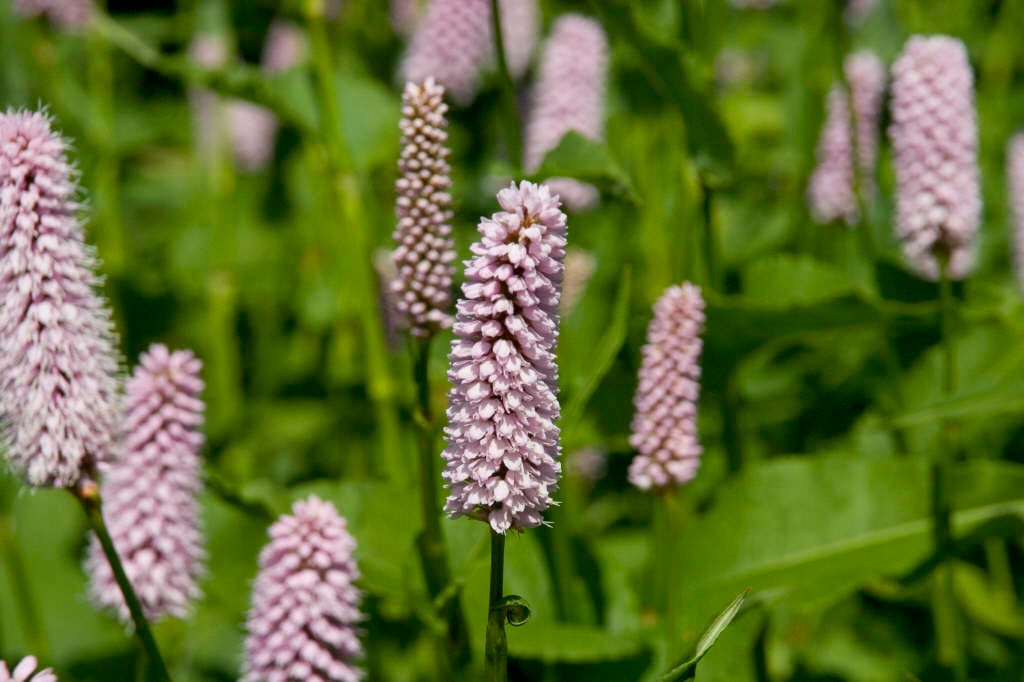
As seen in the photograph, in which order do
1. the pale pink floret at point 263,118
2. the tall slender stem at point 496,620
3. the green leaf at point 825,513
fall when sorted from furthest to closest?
the pale pink floret at point 263,118, the green leaf at point 825,513, the tall slender stem at point 496,620

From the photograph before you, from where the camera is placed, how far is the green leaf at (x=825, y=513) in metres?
2.18

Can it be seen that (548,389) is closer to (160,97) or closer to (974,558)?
(974,558)

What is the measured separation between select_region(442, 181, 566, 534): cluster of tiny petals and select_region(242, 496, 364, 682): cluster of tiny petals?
343 millimetres

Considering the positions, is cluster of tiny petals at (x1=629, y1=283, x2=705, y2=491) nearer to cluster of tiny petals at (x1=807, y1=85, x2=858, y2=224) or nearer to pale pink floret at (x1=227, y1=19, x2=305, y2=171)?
cluster of tiny petals at (x1=807, y1=85, x2=858, y2=224)

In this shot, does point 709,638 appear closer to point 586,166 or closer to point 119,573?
point 119,573

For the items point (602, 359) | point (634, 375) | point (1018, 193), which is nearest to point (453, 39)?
point (634, 375)

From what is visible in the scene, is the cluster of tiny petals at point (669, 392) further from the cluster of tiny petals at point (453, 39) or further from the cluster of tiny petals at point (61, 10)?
the cluster of tiny petals at point (61, 10)

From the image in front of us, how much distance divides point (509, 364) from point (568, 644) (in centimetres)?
77

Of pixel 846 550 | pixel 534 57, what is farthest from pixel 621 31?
pixel 534 57

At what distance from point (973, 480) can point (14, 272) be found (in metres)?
1.62

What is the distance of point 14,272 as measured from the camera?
1442mm

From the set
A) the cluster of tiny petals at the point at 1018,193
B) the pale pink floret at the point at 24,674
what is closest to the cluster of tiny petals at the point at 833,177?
the cluster of tiny petals at the point at 1018,193

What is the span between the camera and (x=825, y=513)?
7.28ft

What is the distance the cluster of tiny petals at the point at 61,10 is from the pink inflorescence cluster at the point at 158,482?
73.0 inches
